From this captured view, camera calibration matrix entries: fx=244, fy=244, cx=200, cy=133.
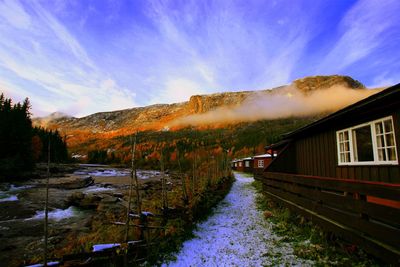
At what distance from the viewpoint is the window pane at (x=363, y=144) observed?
7.46 metres

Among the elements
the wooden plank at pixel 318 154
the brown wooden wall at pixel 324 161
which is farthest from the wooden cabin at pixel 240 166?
the wooden plank at pixel 318 154

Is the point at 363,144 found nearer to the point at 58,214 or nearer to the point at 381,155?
the point at 381,155

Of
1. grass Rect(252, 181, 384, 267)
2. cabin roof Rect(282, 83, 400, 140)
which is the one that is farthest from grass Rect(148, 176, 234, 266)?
cabin roof Rect(282, 83, 400, 140)

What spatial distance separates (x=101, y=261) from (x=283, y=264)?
411 cm

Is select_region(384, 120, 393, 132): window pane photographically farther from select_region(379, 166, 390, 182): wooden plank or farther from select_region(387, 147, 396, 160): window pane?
select_region(379, 166, 390, 182): wooden plank

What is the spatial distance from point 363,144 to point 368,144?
0.63ft

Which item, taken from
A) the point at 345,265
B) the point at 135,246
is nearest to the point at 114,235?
the point at 135,246

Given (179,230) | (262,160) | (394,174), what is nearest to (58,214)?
(179,230)

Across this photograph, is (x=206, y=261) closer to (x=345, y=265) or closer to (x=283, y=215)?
(x=345, y=265)

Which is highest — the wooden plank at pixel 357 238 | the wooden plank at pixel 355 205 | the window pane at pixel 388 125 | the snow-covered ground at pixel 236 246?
the window pane at pixel 388 125

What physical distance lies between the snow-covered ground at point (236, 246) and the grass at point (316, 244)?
254 millimetres

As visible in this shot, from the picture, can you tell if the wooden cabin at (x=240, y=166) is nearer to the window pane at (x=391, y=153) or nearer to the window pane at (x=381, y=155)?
the window pane at (x=381, y=155)

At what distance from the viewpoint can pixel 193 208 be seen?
9445mm

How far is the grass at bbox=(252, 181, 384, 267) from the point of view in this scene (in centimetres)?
539
